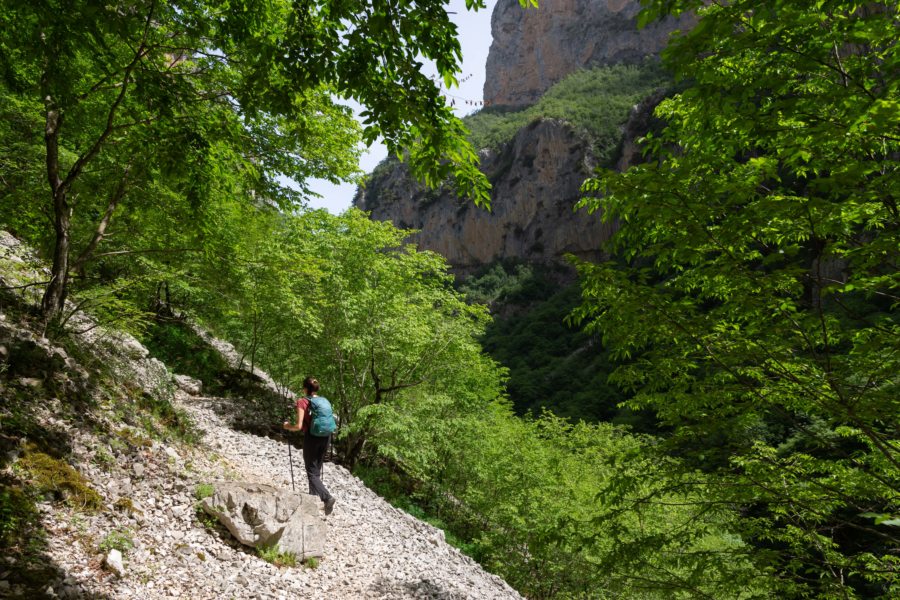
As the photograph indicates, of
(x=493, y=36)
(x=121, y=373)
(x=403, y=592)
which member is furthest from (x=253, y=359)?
(x=493, y=36)

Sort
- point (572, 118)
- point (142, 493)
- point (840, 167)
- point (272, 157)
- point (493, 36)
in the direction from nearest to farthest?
point (840, 167), point (142, 493), point (272, 157), point (572, 118), point (493, 36)

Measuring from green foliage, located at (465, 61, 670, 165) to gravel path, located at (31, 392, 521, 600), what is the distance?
3098 inches

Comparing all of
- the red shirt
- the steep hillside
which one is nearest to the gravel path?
the steep hillside

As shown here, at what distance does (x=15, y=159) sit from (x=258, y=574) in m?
5.76

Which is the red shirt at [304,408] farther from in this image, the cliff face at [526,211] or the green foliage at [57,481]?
the cliff face at [526,211]

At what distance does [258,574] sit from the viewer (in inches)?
183

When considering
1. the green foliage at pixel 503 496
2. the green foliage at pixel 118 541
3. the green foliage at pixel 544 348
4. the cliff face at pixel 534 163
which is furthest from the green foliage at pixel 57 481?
the cliff face at pixel 534 163

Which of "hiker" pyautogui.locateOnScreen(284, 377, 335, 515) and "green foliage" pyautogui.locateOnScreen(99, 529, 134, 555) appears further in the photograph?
"hiker" pyautogui.locateOnScreen(284, 377, 335, 515)

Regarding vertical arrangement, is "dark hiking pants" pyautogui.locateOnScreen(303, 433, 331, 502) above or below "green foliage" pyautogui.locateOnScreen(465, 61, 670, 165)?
below

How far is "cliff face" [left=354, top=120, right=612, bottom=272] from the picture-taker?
82438 mm

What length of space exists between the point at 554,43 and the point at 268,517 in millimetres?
145219

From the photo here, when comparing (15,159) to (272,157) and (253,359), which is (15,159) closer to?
(272,157)

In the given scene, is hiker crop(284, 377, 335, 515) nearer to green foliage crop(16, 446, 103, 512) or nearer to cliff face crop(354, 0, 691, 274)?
green foliage crop(16, 446, 103, 512)

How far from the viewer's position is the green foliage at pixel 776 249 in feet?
7.48
